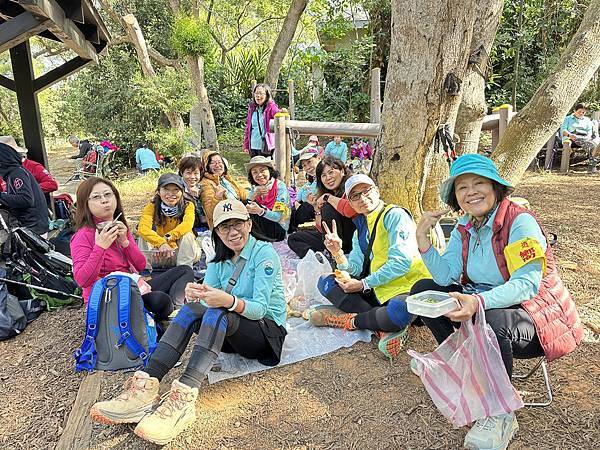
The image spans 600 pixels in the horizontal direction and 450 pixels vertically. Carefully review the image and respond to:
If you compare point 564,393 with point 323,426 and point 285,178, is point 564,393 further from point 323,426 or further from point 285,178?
point 285,178

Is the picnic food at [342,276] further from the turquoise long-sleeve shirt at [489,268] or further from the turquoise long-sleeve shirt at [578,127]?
the turquoise long-sleeve shirt at [578,127]

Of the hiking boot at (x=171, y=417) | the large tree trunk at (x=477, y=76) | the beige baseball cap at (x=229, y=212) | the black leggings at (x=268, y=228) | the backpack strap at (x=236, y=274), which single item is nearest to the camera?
the hiking boot at (x=171, y=417)

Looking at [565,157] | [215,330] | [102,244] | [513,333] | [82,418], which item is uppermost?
[102,244]

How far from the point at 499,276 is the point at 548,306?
24 centimetres

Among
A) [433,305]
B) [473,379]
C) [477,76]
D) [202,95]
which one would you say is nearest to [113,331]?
[433,305]

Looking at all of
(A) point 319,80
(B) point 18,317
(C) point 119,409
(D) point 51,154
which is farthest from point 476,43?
(D) point 51,154

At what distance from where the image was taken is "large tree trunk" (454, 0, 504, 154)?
421 centimetres

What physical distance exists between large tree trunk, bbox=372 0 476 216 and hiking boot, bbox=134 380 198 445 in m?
2.27

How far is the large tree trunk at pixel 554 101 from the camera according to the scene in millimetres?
4062

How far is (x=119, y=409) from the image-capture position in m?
2.38

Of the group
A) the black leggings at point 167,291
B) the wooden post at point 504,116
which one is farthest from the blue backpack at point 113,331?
the wooden post at point 504,116

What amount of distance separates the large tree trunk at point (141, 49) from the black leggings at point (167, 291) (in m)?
8.38

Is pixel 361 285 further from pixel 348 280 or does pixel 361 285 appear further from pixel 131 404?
pixel 131 404

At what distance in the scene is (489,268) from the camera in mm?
2381
